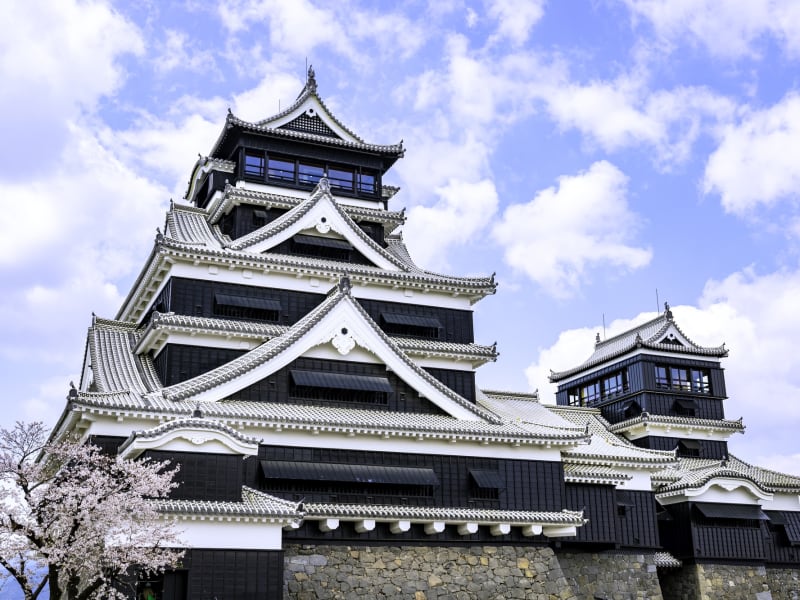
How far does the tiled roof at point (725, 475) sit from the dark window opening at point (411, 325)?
12.5 m

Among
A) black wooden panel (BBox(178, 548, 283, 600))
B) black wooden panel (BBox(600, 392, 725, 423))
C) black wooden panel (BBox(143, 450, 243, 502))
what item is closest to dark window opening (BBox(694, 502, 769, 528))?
black wooden panel (BBox(600, 392, 725, 423))

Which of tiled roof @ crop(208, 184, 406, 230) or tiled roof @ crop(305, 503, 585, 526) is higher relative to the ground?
tiled roof @ crop(208, 184, 406, 230)

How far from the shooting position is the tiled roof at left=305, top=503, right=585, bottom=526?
25.7m

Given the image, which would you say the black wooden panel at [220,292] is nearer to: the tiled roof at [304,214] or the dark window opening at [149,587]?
the tiled roof at [304,214]

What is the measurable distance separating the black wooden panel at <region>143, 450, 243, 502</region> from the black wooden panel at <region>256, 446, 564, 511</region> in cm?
231

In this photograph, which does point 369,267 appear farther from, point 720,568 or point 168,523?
point 720,568

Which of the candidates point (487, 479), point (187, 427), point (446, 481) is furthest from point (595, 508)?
point (187, 427)

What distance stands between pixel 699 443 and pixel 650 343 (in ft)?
17.2

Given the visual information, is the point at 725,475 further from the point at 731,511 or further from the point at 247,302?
the point at 247,302

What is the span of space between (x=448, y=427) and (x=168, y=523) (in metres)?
9.57

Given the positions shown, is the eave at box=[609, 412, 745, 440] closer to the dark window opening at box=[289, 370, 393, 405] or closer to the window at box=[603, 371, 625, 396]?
the window at box=[603, 371, 625, 396]

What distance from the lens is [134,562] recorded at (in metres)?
20.6

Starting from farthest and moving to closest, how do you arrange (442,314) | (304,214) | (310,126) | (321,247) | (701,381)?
(701,381)
(310,126)
(442,314)
(321,247)
(304,214)

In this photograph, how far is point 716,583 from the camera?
122 feet
